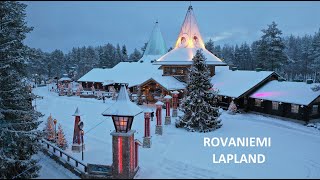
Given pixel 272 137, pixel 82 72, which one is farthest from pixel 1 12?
pixel 82 72

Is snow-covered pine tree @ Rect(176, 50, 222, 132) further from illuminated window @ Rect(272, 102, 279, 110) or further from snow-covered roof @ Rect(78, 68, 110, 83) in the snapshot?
snow-covered roof @ Rect(78, 68, 110, 83)

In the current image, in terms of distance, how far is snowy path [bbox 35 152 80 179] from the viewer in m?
15.5

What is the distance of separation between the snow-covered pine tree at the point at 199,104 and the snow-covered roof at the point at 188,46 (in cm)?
1498

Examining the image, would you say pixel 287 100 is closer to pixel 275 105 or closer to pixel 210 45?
pixel 275 105

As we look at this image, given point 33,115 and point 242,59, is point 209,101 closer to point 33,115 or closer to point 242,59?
point 33,115

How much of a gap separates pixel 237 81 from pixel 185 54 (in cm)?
942

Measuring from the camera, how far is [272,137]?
2317cm

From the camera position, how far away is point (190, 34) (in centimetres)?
4459

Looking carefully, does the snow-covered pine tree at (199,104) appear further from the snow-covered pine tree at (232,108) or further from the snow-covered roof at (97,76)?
the snow-covered roof at (97,76)

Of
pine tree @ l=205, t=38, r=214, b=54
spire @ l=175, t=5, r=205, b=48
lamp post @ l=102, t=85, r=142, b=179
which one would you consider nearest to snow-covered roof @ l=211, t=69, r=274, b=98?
spire @ l=175, t=5, r=205, b=48

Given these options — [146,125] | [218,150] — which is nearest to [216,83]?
[218,150]

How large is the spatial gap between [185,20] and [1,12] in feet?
113

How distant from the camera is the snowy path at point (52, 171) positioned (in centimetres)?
1548

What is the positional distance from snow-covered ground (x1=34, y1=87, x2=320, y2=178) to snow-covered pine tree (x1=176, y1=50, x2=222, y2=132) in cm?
90
